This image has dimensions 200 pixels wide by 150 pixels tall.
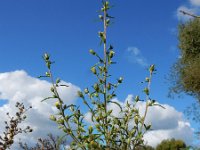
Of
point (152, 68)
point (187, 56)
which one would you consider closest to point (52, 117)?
point (152, 68)

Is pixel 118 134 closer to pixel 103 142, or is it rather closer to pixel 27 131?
pixel 103 142

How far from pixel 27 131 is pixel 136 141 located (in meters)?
3.07

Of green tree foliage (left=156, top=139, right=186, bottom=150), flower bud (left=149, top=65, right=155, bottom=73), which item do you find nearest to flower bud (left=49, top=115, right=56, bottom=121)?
flower bud (left=149, top=65, right=155, bottom=73)

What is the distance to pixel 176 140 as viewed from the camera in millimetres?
29281

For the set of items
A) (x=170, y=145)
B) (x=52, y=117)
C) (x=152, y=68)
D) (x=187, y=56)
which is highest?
(x=187, y=56)

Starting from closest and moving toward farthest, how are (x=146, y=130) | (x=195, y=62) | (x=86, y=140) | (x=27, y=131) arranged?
1. (x=86, y=140)
2. (x=146, y=130)
3. (x=27, y=131)
4. (x=195, y=62)

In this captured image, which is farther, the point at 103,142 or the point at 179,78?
the point at 179,78

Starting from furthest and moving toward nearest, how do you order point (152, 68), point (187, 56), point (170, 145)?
1. point (187, 56)
2. point (170, 145)
3. point (152, 68)

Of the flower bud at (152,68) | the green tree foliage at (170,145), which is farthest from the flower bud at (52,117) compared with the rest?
the green tree foliage at (170,145)

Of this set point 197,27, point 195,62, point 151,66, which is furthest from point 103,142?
point 197,27

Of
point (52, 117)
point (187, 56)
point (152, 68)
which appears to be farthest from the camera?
point (187, 56)

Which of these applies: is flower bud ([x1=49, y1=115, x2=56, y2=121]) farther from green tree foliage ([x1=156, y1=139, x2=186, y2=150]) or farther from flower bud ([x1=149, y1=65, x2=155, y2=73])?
green tree foliage ([x1=156, y1=139, x2=186, y2=150])

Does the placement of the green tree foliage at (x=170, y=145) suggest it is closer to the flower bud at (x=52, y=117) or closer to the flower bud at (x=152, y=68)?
the flower bud at (x=152, y=68)

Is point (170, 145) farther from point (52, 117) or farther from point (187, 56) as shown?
point (52, 117)
